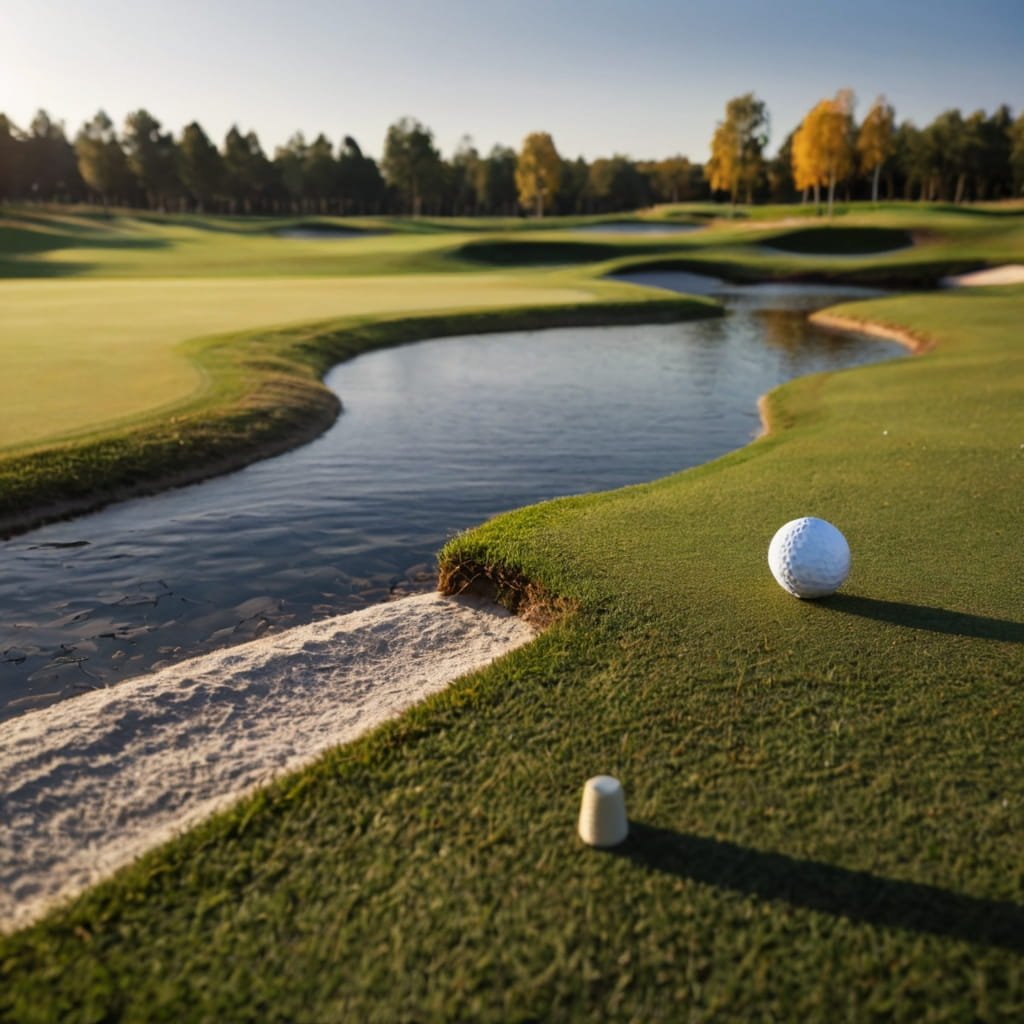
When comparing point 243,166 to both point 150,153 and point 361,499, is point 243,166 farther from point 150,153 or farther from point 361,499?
point 361,499

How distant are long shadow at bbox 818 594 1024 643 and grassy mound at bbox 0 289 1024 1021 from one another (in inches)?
1.3

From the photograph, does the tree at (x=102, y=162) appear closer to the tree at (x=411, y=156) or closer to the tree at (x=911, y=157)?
the tree at (x=411, y=156)

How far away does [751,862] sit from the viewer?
391cm

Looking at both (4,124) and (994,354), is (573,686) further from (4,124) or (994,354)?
(4,124)

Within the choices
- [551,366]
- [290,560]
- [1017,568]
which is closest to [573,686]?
[1017,568]

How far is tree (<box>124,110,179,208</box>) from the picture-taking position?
105 meters

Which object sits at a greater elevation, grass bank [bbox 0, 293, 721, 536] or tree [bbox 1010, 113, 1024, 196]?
tree [bbox 1010, 113, 1024, 196]

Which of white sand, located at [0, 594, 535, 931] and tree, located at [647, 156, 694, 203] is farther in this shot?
tree, located at [647, 156, 694, 203]

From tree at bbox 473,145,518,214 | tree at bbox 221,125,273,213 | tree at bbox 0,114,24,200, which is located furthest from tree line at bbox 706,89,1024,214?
tree at bbox 0,114,24,200

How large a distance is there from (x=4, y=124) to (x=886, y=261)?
98.5 metres

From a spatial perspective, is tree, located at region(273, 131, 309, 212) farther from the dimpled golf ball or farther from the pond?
the dimpled golf ball

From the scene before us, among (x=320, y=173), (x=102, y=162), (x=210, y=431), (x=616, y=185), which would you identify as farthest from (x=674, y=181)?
(x=210, y=431)

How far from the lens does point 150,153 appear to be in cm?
10512

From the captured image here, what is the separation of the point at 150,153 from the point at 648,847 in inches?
4647
